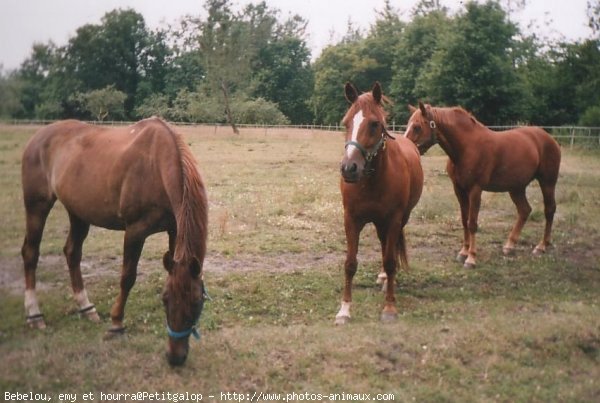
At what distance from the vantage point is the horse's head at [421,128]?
7457mm

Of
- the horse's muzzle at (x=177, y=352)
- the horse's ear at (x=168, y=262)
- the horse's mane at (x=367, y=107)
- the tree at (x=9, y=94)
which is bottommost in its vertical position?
the horse's muzzle at (x=177, y=352)

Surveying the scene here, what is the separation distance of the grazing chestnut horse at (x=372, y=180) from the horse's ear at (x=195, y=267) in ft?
5.42

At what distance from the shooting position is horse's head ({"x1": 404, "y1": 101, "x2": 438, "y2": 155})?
24.5ft

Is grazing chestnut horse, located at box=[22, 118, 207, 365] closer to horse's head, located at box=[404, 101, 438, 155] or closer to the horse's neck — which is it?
horse's head, located at box=[404, 101, 438, 155]

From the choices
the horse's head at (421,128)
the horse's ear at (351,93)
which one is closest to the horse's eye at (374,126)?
the horse's ear at (351,93)

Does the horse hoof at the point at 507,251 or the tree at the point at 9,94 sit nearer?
the tree at the point at 9,94

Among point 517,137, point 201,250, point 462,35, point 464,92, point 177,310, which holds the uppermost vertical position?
point 462,35

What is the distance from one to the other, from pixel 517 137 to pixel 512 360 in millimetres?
5241

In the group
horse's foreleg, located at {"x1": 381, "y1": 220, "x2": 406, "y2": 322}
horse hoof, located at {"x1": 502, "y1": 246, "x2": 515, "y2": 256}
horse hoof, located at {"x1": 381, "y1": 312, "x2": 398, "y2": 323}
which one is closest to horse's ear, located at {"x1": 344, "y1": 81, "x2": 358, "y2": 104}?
horse's foreleg, located at {"x1": 381, "y1": 220, "x2": 406, "y2": 322}

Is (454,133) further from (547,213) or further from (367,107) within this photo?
(367,107)

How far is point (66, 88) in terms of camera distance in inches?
129

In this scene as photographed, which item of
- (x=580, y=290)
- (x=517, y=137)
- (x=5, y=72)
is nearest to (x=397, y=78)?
(x=517, y=137)

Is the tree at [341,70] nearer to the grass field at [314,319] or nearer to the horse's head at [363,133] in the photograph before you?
the grass field at [314,319]

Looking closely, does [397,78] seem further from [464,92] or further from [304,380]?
[304,380]
